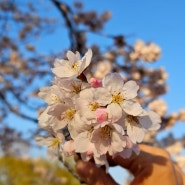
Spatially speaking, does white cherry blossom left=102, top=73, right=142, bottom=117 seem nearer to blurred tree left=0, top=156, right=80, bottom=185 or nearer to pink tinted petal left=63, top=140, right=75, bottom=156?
pink tinted petal left=63, top=140, right=75, bottom=156

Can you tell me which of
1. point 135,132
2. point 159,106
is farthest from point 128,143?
point 159,106

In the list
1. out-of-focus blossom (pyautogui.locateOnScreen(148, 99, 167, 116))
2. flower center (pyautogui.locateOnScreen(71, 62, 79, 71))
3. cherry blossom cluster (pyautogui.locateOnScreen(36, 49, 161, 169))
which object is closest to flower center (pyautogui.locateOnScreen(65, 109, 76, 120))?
cherry blossom cluster (pyautogui.locateOnScreen(36, 49, 161, 169))

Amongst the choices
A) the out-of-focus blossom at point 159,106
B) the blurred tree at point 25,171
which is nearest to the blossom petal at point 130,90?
the out-of-focus blossom at point 159,106

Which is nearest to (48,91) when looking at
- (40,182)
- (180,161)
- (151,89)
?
(180,161)

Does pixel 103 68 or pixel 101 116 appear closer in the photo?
pixel 101 116

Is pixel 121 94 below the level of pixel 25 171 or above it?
below

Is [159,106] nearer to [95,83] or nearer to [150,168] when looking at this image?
[150,168]
